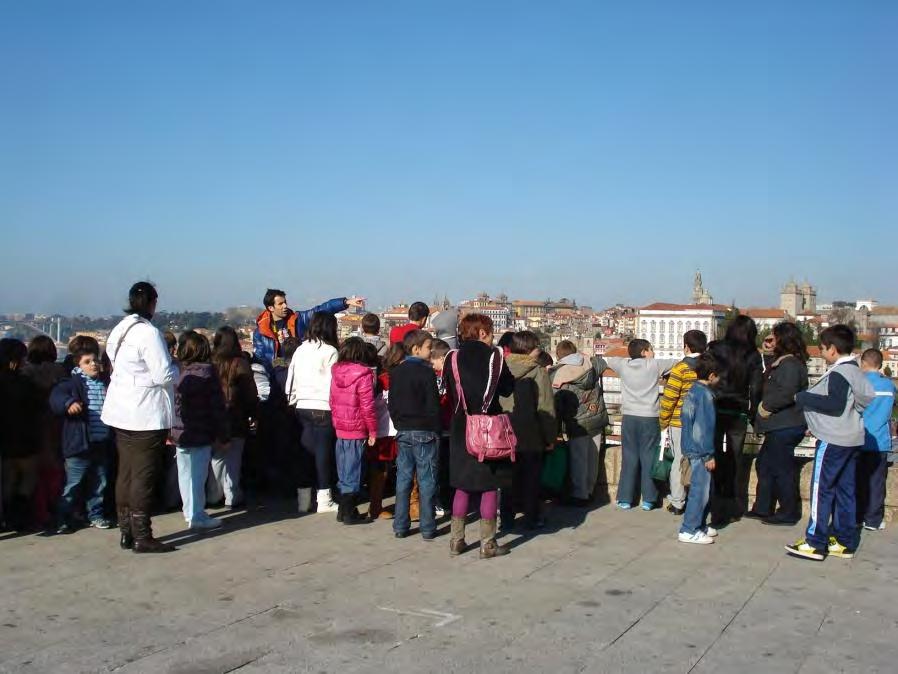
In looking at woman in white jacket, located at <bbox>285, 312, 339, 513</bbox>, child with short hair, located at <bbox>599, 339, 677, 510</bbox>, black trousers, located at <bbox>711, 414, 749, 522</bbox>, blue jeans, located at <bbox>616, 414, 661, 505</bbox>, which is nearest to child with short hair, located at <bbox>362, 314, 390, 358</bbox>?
woman in white jacket, located at <bbox>285, 312, 339, 513</bbox>

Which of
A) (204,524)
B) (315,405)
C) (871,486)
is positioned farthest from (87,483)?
(871,486)

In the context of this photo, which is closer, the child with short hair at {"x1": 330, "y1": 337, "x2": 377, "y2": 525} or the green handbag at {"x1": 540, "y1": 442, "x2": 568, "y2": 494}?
the child with short hair at {"x1": 330, "y1": 337, "x2": 377, "y2": 525}

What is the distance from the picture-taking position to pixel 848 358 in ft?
20.4

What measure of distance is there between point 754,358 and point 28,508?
5601 millimetres

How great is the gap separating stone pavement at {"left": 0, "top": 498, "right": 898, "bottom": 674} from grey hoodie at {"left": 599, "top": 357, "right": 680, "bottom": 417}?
1.12 m

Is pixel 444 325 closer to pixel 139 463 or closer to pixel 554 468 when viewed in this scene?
pixel 554 468

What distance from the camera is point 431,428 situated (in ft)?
21.7

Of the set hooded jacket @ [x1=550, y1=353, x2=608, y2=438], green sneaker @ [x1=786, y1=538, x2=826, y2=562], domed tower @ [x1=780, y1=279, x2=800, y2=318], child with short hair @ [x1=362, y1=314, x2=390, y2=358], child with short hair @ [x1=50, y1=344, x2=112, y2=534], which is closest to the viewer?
green sneaker @ [x1=786, y1=538, x2=826, y2=562]

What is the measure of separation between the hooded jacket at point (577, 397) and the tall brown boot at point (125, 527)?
11.2 feet

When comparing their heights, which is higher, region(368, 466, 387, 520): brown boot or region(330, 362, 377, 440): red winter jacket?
region(330, 362, 377, 440): red winter jacket

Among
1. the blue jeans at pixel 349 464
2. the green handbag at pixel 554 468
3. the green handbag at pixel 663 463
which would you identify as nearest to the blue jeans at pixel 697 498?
the green handbag at pixel 663 463

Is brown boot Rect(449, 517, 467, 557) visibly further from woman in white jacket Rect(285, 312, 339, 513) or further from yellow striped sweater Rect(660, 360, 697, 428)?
yellow striped sweater Rect(660, 360, 697, 428)

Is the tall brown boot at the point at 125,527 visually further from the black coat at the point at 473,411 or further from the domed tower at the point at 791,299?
the domed tower at the point at 791,299

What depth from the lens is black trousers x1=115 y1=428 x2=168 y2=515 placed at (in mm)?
6133
